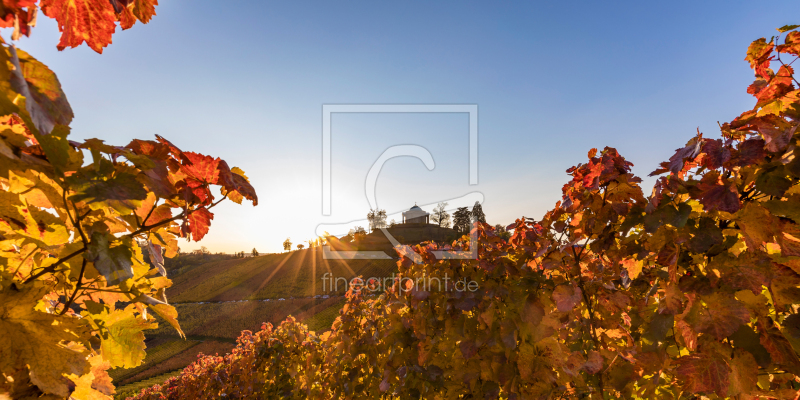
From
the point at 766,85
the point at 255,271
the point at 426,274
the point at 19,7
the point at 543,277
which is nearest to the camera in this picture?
the point at 19,7

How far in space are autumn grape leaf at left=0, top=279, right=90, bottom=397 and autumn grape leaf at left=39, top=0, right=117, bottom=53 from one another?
55 cm

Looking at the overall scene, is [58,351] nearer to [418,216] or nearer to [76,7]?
[76,7]

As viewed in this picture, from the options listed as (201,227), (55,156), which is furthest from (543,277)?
(55,156)

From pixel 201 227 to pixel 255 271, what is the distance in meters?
31.8

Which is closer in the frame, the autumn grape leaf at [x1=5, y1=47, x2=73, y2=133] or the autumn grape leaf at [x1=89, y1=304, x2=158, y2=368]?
the autumn grape leaf at [x1=5, y1=47, x2=73, y2=133]

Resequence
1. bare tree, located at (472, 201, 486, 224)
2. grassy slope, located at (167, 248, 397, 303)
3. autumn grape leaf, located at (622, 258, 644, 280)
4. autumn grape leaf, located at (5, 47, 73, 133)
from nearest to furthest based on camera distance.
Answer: autumn grape leaf, located at (5, 47, 73, 133), autumn grape leaf, located at (622, 258, 644, 280), bare tree, located at (472, 201, 486, 224), grassy slope, located at (167, 248, 397, 303)

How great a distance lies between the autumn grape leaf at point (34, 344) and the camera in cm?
65

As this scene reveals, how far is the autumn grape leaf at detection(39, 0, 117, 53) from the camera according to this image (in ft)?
2.35

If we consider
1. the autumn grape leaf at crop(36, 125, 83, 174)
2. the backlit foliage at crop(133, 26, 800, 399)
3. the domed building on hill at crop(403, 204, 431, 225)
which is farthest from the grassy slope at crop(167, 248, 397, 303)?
the autumn grape leaf at crop(36, 125, 83, 174)

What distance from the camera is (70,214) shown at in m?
0.73

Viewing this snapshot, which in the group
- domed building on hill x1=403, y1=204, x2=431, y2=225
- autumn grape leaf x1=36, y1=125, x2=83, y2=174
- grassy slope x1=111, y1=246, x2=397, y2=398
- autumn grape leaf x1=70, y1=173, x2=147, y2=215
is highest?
autumn grape leaf x1=36, y1=125, x2=83, y2=174

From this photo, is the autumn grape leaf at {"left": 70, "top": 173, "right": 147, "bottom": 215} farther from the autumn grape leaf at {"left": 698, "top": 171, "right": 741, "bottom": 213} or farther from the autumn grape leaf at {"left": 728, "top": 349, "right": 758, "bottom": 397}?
the autumn grape leaf at {"left": 728, "top": 349, "right": 758, "bottom": 397}

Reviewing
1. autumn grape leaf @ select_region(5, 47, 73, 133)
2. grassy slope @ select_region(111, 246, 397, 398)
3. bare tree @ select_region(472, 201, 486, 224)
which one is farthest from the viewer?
grassy slope @ select_region(111, 246, 397, 398)

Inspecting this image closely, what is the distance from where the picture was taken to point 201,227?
1.04 metres
